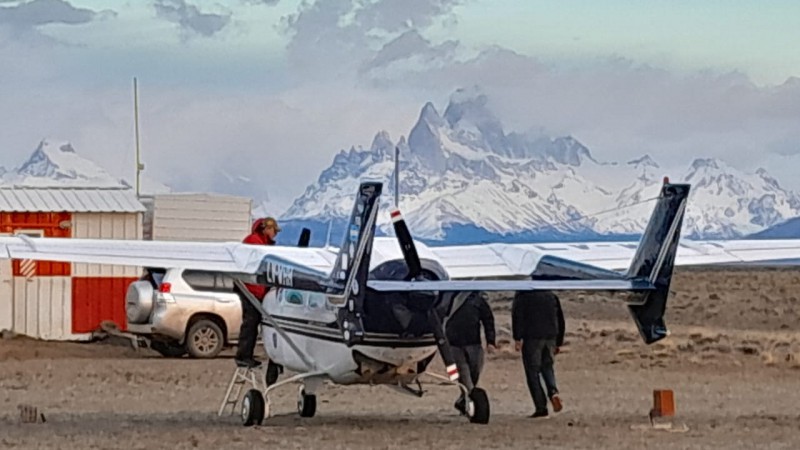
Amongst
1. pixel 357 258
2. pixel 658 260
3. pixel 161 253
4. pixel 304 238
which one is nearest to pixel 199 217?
pixel 304 238

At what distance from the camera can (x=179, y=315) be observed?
2775 cm

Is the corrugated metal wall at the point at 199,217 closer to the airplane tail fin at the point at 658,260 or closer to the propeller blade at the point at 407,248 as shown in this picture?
the propeller blade at the point at 407,248

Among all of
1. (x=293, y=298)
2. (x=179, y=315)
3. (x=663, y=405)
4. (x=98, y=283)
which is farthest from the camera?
(x=98, y=283)

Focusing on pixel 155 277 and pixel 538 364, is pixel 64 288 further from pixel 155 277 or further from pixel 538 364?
pixel 538 364

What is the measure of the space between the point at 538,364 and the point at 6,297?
1448 centimetres

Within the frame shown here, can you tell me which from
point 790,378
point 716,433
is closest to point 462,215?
point 790,378

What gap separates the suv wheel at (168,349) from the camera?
92.3ft

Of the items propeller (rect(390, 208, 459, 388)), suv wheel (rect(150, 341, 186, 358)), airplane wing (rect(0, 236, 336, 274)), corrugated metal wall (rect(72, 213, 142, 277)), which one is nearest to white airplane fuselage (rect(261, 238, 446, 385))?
propeller (rect(390, 208, 459, 388))

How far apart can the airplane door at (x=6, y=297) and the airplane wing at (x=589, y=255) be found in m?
13.6

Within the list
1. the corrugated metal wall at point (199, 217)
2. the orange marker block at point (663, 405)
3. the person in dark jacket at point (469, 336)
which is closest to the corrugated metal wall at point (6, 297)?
the corrugated metal wall at point (199, 217)

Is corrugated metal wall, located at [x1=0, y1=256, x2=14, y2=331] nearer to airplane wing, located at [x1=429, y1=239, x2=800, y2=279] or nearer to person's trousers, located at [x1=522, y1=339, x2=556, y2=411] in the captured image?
airplane wing, located at [x1=429, y1=239, x2=800, y2=279]

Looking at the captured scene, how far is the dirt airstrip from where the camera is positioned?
50.3 ft

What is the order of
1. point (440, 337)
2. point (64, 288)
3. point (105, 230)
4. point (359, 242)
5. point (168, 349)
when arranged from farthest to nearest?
point (105, 230) < point (64, 288) < point (168, 349) < point (440, 337) < point (359, 242)

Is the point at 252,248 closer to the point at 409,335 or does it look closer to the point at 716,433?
the point at 409,335
